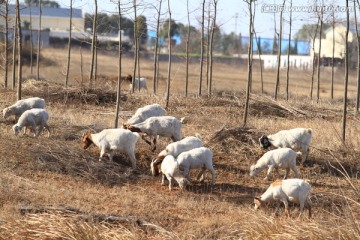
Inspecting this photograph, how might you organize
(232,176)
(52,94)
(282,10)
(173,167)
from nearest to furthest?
(173,167), (232,176), (52,94), (282,10)

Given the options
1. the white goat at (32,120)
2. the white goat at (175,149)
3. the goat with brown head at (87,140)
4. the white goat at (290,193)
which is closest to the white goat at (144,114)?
the white goat at (32,120)

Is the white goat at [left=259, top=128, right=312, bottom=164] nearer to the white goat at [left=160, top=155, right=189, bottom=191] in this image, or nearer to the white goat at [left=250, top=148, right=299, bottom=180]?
the white goat at [left=250, top=148, right=299, bottom=180]

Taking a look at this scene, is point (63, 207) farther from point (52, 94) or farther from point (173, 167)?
point (52, 94)

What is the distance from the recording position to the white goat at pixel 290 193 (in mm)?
12586

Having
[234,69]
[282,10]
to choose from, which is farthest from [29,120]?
[234,69]

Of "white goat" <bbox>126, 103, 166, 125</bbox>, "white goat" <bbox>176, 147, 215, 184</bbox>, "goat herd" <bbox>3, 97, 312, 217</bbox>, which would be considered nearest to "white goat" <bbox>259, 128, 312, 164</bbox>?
"goat herd" <bbox>3, 97, 312, 217</bbox>

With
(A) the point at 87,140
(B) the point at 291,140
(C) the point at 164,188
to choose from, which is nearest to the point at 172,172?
(C) the point at 164,188

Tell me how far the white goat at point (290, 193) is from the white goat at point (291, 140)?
13.6ft

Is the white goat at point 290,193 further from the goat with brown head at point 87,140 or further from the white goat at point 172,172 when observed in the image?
the goat with brown head at point 87,140

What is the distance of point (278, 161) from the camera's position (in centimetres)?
1539

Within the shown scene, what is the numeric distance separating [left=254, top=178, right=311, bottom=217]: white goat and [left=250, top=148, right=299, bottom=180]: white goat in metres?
2.46

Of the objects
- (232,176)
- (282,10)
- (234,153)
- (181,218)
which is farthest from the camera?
(282,10)

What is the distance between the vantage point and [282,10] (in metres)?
30.5

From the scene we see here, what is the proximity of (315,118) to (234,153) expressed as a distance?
7370 millimetres
